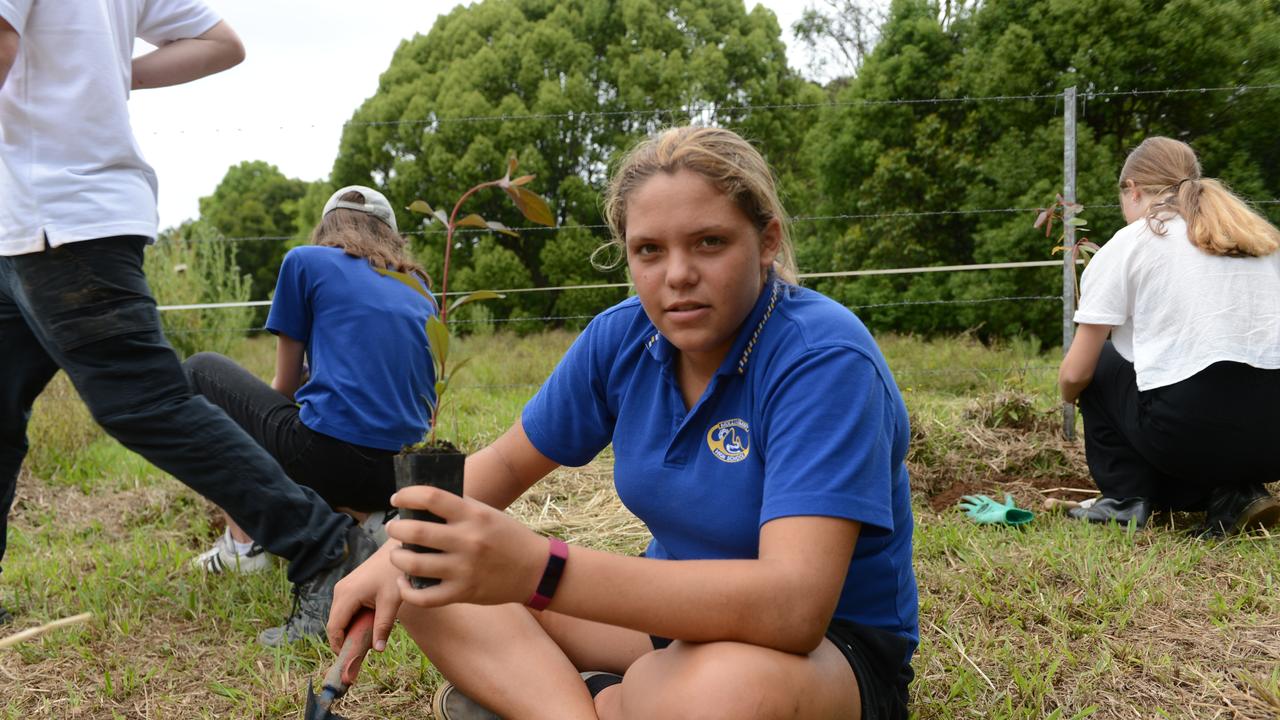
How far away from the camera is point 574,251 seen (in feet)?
42.7

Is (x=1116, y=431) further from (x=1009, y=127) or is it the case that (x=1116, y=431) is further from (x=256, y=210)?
(x=256, y=210)

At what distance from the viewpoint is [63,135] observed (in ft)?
6.68

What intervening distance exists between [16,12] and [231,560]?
5.03ft

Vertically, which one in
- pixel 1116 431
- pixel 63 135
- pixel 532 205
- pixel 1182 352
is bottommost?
pixel 1116 431

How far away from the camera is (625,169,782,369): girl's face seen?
1.36 meters

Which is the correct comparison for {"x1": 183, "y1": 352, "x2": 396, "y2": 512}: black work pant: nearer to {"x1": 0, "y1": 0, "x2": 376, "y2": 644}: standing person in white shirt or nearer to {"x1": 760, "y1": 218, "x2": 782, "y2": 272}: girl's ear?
{"x1": 0, "y1": 0, "x2": 376, "y2": 644}: standing person in white shirt

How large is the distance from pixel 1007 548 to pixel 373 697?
179cm

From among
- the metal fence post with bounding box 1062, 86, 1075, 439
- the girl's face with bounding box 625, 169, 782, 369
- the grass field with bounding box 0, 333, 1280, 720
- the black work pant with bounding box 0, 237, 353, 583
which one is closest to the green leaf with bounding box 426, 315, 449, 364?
the grass field with bounding box 0, 333, 1280, 720

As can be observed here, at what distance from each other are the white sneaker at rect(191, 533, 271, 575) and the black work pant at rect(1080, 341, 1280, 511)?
2643mm

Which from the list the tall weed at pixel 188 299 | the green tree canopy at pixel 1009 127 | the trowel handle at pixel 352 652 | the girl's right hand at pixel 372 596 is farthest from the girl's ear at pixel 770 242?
the green tree canopy at pixel 1009 127

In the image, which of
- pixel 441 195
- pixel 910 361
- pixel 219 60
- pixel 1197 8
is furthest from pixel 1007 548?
pixel 441 195

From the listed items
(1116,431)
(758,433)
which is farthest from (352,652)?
(1116,431)

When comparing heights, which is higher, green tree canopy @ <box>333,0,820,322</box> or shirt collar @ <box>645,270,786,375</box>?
green tree canopy @ <box>333,0,820,322</box>

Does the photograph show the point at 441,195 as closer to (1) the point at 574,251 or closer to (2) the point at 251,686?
(1) the point at 574,251
